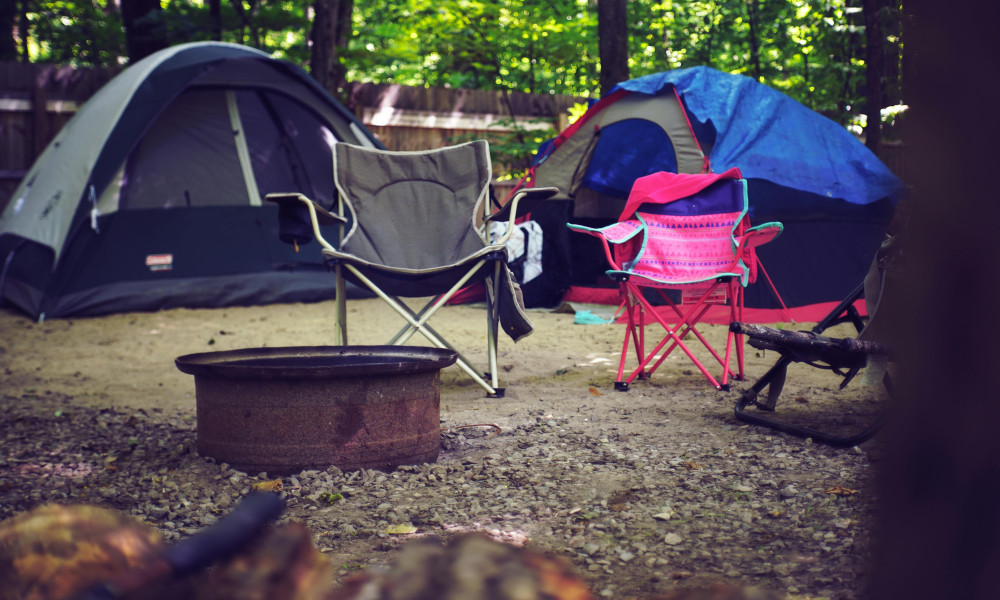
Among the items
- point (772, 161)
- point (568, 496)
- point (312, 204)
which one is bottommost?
point (568, 496)

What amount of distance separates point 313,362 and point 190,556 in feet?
6.47

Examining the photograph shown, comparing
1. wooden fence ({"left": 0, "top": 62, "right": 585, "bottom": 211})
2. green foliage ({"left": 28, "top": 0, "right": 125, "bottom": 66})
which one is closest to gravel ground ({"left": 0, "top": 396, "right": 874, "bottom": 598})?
wooden fence ({"left": 0, "top": 62, "right": 585, "bottom": 211})

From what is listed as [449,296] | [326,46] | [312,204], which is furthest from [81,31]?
[449,296]

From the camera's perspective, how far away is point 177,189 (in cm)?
591

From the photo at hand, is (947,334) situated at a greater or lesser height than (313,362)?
greater

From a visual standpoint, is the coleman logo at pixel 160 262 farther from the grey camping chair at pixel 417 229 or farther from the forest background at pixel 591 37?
the forest background at pixel 591 37

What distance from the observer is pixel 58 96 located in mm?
7352

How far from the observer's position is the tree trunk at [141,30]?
7.87 meters

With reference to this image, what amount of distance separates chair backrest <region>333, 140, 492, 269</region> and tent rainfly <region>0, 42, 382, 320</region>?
233 cm

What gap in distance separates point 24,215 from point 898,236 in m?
5.46

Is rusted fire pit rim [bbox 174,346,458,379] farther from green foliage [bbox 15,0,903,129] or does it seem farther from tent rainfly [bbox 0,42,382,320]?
green foliage [bbox 15,0,903,129]

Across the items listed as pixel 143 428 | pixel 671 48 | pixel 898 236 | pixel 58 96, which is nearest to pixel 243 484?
A: pixel 143 428

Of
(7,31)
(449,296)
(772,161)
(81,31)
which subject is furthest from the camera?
(81,31)

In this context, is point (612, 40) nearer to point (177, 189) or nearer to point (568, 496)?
point (177, 189)
